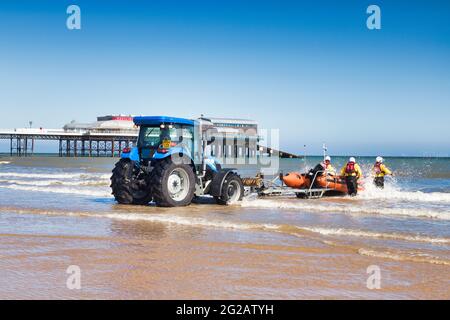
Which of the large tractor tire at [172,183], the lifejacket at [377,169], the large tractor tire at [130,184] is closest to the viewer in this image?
the large tractor tire at [172,183]

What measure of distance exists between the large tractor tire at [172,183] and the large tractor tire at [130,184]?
0.67 meters

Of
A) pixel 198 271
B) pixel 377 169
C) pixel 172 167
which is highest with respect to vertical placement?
pixel 172 167

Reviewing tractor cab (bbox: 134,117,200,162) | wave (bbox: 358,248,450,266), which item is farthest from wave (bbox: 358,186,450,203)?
wave (bbox: 358,248,450,266)

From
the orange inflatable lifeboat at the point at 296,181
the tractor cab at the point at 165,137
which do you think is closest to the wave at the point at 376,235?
the tractor cab at the point at 165,137

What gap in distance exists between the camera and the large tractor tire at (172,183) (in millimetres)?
12039

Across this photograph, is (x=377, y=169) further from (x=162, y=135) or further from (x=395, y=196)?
(x=162, y=135)

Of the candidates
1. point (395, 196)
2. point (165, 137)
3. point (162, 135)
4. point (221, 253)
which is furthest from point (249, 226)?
point (395, 196)

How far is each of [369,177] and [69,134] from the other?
63.9m

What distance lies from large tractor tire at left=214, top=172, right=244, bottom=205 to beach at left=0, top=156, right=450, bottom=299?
1.15 meters

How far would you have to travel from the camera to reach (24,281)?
5312mm

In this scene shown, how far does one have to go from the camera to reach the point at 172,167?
12.1 m

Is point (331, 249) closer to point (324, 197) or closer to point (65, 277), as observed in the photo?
point (65, 277)

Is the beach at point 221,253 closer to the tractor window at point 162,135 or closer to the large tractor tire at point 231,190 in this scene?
the large tractor tire at point 231,190

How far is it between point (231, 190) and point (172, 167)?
203 cm
